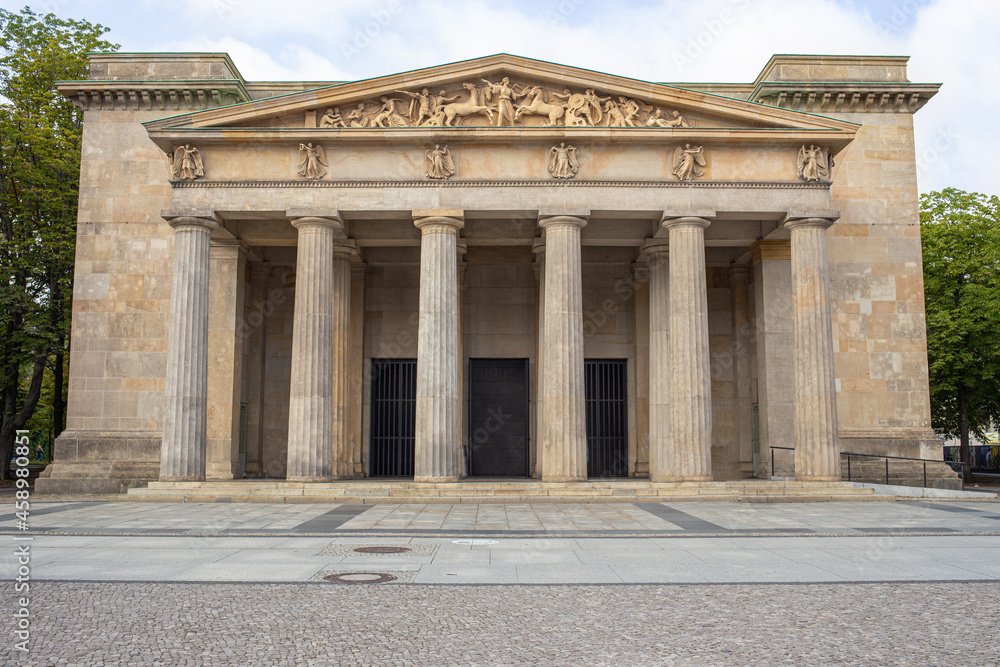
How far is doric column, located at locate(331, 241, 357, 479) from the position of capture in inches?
1181

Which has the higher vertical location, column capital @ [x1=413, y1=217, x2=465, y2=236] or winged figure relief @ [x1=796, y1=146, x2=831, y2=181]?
winged figure relief @ [x1=796, y1=146, x2=831, y2=181]

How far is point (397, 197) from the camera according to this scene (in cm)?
2666

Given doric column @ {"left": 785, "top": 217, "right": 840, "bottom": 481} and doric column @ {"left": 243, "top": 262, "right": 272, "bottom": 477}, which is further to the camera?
doric column @ {"left": 243, "top": 262, "right": 272, "bottom": 477}

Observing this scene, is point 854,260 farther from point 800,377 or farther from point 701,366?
point 701,366

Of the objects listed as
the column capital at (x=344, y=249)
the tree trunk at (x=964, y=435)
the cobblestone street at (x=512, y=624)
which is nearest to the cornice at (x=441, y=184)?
the column capital at (x=344, y=249)

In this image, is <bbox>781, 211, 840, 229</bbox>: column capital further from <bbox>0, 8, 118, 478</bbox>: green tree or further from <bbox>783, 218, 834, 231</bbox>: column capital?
<bbox>0, 8, 118, 478</bbox>: green tree

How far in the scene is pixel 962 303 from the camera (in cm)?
3938

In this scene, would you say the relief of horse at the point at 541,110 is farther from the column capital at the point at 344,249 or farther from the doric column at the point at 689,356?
the column capital at the point at 344,249

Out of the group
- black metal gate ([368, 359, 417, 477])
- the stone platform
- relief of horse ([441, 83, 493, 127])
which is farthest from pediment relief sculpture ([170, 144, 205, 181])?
black metal gate ([368, 359, 417, 477])

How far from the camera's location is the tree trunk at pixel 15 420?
36.6 meters

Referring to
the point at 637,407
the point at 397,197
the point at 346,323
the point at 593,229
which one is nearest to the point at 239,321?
the point at 346,323

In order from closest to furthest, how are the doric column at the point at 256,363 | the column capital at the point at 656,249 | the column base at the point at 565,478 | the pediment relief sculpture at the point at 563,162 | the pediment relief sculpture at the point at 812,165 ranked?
the column base at the point at 565,478 → the pediment relief sculpture at the point at 563,162 → the pediment relief sculpture at the point at 812,165 → the column capital at the point at 656,249 → the doric column at the point at 256,363

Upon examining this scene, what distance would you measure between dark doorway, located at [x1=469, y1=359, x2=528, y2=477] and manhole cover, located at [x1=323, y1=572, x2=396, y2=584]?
72.2ft

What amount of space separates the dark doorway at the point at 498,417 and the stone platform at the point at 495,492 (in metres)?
8.60
